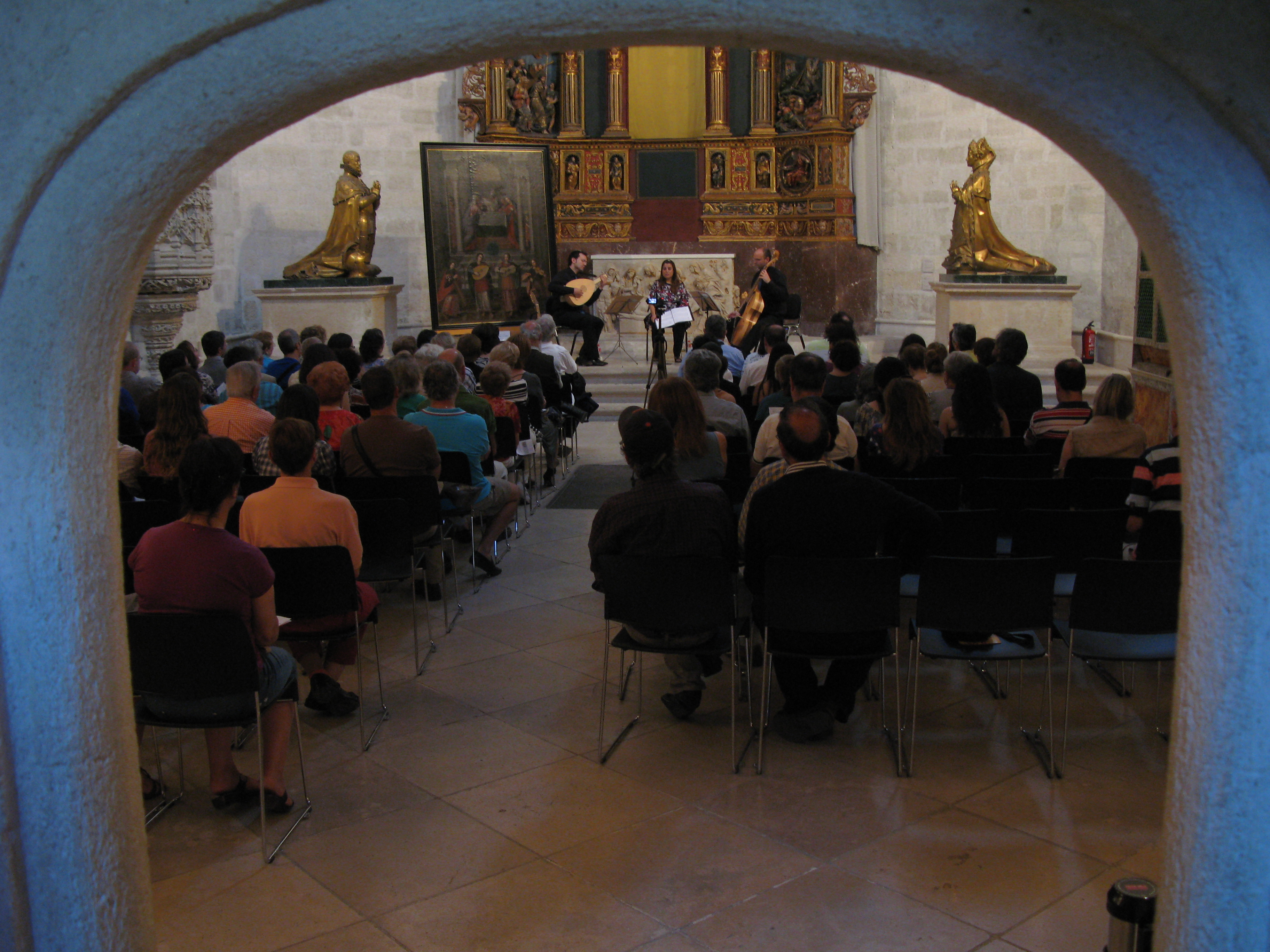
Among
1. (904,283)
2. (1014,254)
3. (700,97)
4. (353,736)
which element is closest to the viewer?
(353,736)

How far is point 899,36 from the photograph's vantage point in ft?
6.23

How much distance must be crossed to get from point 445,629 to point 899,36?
164 inches

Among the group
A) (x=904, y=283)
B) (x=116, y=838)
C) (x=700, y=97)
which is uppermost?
(x=700, y=97)

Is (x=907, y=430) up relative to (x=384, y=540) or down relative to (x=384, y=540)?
up

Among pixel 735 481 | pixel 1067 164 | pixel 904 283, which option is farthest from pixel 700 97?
pixel 735 481

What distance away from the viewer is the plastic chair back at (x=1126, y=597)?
12.5 ft

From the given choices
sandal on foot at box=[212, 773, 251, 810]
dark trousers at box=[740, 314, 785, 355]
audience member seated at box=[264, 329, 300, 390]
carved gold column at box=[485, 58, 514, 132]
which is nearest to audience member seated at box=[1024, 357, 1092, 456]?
sandal on foot at box=[212, 773, 251, 810]

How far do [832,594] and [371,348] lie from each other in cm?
467

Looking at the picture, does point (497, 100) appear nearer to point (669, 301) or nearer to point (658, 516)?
point (669, 301)

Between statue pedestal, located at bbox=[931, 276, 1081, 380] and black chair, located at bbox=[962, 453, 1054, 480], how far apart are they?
22.5 ft

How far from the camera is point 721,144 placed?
49.5ft

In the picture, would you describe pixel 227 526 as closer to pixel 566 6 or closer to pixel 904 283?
pixel 566 6

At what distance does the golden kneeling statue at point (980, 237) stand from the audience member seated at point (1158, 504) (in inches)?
305

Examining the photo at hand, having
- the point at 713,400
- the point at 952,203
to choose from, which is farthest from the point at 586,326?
the point at 713,400
